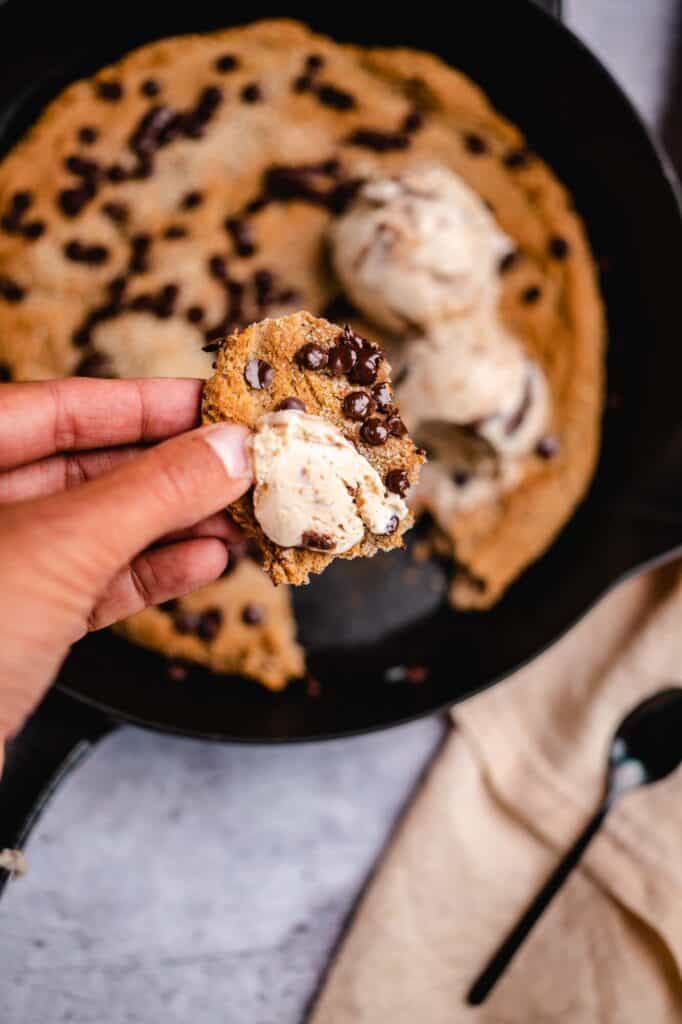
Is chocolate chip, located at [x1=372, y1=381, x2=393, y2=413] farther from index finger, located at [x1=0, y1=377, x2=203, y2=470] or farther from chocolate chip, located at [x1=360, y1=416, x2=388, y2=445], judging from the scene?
index finger, located at [x1=0, y1=377, x2=203, y2=470]

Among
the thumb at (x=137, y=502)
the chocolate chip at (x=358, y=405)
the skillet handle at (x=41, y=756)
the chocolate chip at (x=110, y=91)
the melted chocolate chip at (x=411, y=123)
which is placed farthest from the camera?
the melted chocolate chip at (x=411, y=123)

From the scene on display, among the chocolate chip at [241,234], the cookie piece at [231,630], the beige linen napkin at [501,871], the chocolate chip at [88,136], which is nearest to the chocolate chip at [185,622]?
the cookie piece at [231,630]

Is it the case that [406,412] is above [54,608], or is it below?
below

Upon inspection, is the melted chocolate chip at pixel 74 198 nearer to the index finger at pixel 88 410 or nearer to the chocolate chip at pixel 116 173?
the chocolate chip at pixel 116 173

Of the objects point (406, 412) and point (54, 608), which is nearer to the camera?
point (54, 608)

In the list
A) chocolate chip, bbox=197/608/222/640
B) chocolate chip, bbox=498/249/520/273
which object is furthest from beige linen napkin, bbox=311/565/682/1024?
chocolate chip, bbox=498/249/520/273

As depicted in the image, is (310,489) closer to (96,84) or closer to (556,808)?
(556,808)

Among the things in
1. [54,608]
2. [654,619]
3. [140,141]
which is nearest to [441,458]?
[654,619]
